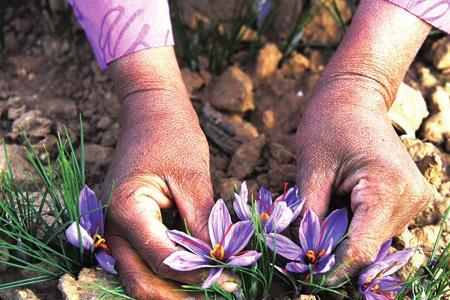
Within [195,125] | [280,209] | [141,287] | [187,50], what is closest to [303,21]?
[187,50]

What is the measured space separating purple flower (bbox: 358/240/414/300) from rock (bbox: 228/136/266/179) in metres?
0.53

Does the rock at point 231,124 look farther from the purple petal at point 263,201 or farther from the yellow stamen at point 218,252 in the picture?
the yellow stamen at point 218,252

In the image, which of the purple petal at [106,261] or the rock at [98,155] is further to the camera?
the rock at [98,155]

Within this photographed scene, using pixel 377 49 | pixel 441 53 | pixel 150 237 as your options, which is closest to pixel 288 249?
pixel 150 237

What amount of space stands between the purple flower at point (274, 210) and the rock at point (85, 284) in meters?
0.33

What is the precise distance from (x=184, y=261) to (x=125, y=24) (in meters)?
0.63

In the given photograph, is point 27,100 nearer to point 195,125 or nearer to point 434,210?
point 195,125

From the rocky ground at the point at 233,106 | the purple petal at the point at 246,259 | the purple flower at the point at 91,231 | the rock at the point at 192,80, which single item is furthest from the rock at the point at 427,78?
the purple flower at the point at 91,231

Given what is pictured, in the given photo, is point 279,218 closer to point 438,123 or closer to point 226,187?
point 226,187

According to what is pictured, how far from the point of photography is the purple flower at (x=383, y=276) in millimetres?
1311

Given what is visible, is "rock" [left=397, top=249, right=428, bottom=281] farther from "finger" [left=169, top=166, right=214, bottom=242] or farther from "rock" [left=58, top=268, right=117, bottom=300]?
"rock" [left=58, top=268, right=117, bottom=300]

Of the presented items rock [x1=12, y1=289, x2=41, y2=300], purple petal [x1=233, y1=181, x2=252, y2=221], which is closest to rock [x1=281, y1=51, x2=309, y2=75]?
purple petal [x1=233, y1=181, x2=252, y2=221]

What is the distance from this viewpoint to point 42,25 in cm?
234

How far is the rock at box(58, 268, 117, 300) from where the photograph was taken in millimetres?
1361
